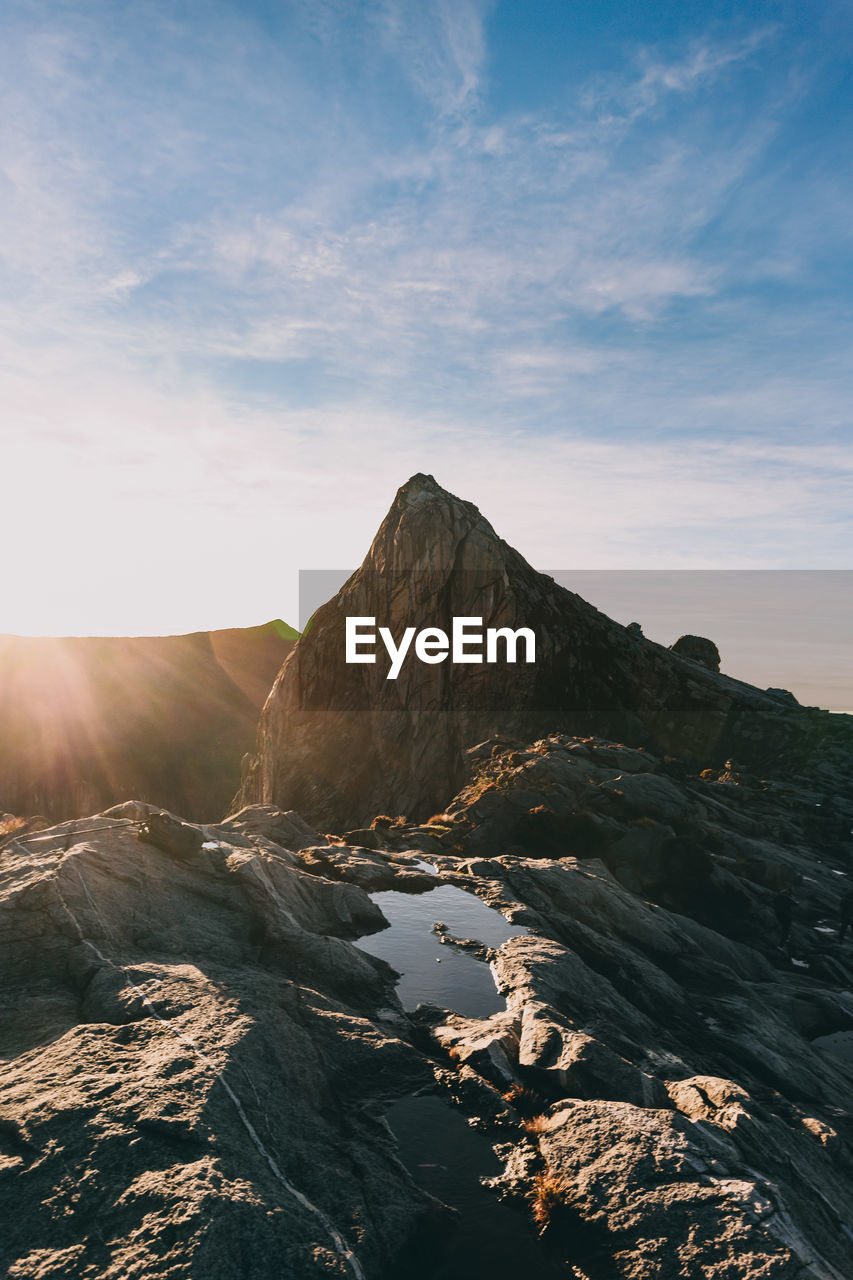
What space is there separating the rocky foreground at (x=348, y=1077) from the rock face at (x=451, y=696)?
6658 centimetres

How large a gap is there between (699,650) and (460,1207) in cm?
15612

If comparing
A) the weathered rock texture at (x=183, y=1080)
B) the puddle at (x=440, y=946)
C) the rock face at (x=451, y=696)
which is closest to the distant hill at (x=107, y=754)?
the rock face at (x=451, y=696)

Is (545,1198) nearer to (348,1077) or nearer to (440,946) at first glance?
(348,1077)

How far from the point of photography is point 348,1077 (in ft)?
56.9

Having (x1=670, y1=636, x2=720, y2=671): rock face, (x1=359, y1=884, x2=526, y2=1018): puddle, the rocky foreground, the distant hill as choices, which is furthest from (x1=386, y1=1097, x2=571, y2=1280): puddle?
the distant hill

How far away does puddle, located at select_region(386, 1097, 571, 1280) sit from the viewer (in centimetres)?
1310

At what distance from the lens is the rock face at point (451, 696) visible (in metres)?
101

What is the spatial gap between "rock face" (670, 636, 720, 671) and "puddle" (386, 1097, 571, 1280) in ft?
489

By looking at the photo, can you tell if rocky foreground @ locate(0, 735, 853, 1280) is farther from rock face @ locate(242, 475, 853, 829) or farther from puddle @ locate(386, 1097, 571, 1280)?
rock face @ locate(242, 475, 853, 829)

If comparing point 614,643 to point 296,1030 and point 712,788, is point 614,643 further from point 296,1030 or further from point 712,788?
point 296,1030

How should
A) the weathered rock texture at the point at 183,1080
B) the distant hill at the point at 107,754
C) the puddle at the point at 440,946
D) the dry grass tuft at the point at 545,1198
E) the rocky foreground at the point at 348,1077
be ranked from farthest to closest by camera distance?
1. the distant hill at the point at 107,754
2. the puddle at the point at 440,946
3. the dry grass tuft at the point at 545,1198
4. the rocky foreground at the point at 348,1077
5. the weathered rock texture at the point at 183,1080

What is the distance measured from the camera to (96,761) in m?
183

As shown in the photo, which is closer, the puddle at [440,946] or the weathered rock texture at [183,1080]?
the weathered rock texture at [183,1080]

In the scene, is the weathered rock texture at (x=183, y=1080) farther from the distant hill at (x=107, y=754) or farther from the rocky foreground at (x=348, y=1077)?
the distant hill at (x=107, y=754)
